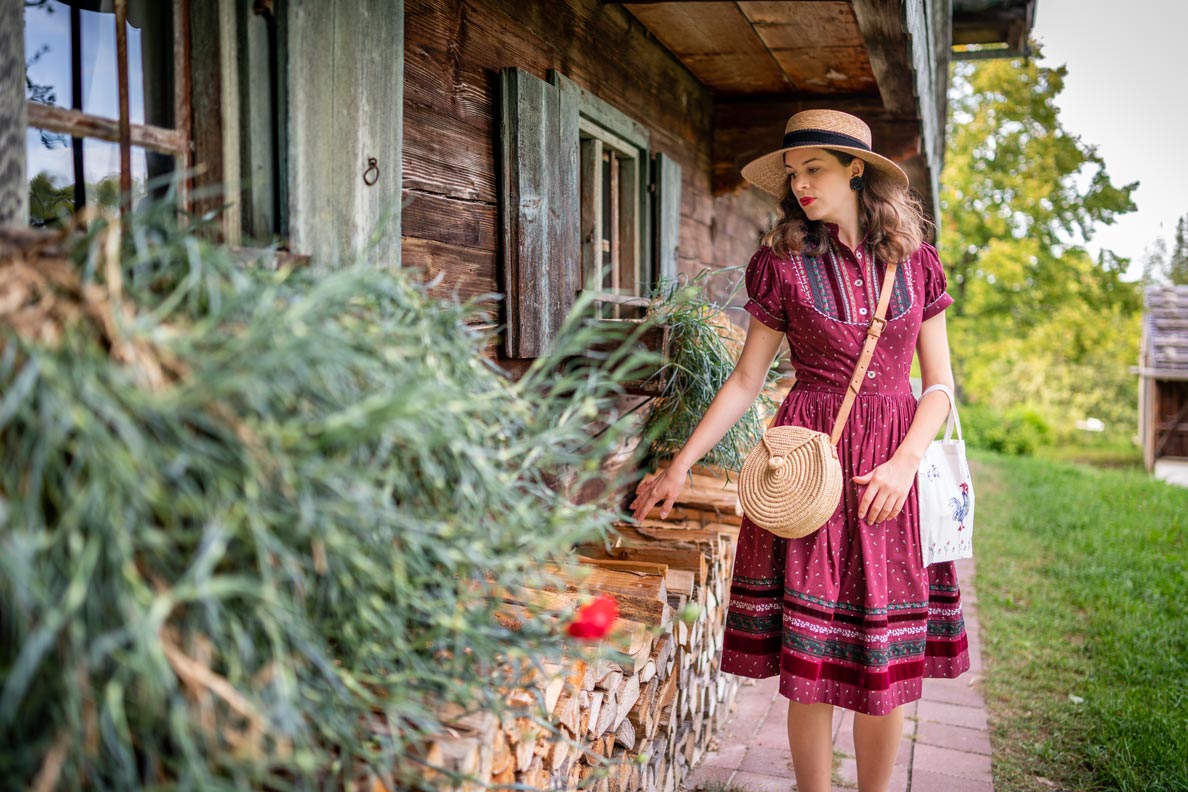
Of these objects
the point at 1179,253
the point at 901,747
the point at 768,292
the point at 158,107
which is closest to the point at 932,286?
the point at 768,292

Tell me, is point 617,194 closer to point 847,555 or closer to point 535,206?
point 535,206

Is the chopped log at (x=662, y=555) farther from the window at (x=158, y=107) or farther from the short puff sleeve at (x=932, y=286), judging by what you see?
the window at (x=158, y=107)

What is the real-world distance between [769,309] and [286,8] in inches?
49.6

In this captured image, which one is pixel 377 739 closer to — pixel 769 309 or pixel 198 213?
pixel 198 213

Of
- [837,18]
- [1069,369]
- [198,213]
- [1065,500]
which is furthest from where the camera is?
[1069,369]

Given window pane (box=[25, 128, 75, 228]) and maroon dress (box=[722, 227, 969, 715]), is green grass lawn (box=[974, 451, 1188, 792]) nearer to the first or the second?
maroon dress (box=[722, 227, 969, 715])

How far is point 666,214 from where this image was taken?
3723 millimetres

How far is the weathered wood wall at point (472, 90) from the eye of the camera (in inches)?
86.0

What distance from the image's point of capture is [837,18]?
10.7ft

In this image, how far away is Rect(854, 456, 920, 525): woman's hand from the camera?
6.73ft

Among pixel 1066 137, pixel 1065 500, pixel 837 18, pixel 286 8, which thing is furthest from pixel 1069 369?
pixel 286 8

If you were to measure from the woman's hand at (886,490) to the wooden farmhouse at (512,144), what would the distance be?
0.61m

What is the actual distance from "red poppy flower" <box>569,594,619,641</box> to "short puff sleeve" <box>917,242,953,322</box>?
1.32 metres

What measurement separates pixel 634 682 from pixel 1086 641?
9.26 feet
